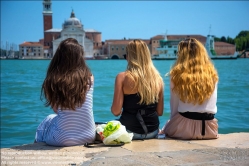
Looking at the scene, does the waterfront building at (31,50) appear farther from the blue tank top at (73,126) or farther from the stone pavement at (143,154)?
the stone pavement at (143,154)

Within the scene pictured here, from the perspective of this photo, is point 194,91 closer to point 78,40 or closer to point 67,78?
point 67,78

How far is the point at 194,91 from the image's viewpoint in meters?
2.45

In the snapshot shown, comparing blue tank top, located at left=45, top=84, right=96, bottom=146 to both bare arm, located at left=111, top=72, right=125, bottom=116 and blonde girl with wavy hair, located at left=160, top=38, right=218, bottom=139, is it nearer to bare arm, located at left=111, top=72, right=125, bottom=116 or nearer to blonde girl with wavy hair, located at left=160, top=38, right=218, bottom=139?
bare arm, located at left=111, top=72, right=125, bottom=116

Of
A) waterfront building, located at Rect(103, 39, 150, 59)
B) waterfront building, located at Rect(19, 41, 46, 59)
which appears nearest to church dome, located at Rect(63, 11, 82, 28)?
waterfront building, located at Rect(103, 39, 150, 59)

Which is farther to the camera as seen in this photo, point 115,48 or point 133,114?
point 115,48

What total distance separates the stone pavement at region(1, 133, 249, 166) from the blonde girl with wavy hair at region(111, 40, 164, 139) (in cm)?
12

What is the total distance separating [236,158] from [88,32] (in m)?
69.0

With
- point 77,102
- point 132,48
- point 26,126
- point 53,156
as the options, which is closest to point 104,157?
point 53,156

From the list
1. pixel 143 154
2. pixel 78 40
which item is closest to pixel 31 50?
pixel 78 40

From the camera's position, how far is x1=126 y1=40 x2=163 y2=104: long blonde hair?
2.42m

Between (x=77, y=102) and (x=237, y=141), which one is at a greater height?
(x=77, y=102)

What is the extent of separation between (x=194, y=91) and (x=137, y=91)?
369 millimetres

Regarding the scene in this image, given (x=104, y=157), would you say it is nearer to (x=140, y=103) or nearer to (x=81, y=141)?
(x=81, y=141)

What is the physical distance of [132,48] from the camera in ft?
7.95
